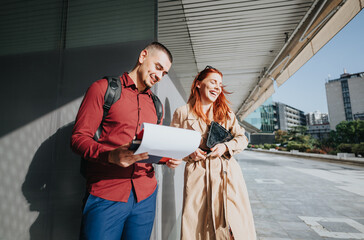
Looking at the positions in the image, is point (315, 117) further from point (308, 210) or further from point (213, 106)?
point (213, 106)

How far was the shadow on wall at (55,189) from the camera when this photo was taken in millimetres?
1230

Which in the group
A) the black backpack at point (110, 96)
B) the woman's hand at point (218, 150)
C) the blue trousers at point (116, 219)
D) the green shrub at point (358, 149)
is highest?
the black backpack at point (110, 96)

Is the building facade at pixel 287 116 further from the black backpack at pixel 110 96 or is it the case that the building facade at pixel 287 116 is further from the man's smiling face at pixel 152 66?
the black backpack at pixel 110 96

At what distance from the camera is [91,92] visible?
3.45ft

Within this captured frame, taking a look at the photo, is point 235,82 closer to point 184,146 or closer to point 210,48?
point 210,48

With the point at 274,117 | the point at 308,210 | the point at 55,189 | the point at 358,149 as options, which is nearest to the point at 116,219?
the point at 55,189

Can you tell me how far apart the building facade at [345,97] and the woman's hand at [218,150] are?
89764 mm

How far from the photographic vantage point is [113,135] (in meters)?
1.13

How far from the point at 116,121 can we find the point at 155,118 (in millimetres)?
339

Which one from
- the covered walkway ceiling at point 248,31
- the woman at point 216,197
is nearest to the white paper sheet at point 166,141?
the woman at point 216,197

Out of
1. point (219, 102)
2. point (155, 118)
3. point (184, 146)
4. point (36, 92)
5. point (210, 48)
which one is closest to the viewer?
point (184, 146)

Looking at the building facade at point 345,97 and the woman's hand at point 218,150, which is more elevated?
the building facade at point 345,97

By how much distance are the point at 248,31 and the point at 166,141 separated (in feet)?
15.3

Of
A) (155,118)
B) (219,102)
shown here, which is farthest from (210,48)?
(155,118)
